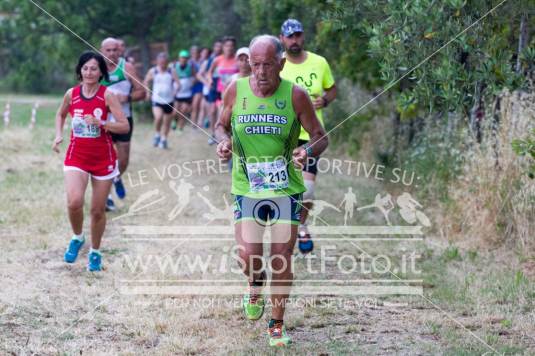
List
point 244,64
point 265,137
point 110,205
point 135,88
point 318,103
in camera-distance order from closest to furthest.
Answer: point 265,137 → point 318,103 → point 135,88 → point 244,64 → point 110,205

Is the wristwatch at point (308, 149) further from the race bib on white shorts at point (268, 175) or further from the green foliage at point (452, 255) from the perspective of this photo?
the green foliage at point (452, 255)

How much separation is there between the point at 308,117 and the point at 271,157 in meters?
0.37

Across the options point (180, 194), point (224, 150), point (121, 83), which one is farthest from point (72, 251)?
point (180, 194)

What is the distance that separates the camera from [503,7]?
25.1ft

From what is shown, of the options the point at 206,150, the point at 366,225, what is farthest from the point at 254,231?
the point at 206,150

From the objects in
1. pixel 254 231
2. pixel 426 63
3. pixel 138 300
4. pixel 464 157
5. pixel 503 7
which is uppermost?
pixel 503 7

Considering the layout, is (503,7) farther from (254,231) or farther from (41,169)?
(41,169)

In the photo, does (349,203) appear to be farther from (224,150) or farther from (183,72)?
(183,72)

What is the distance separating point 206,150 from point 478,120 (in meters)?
9.43

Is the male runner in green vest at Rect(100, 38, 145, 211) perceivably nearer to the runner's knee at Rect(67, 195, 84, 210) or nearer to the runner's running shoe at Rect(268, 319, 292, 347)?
the runner's knee at Rect(67, 195, 84, 210)

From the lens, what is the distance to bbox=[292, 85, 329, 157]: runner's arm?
5.71 meters

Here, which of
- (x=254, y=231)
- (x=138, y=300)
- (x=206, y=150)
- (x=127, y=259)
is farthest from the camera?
(x=206, y=150)

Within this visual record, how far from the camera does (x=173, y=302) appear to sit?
6805 mm

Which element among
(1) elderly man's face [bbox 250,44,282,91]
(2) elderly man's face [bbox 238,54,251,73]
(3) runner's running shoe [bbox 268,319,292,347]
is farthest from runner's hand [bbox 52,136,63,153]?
(2) elderly man's face [bbox 238,54,251,73]
